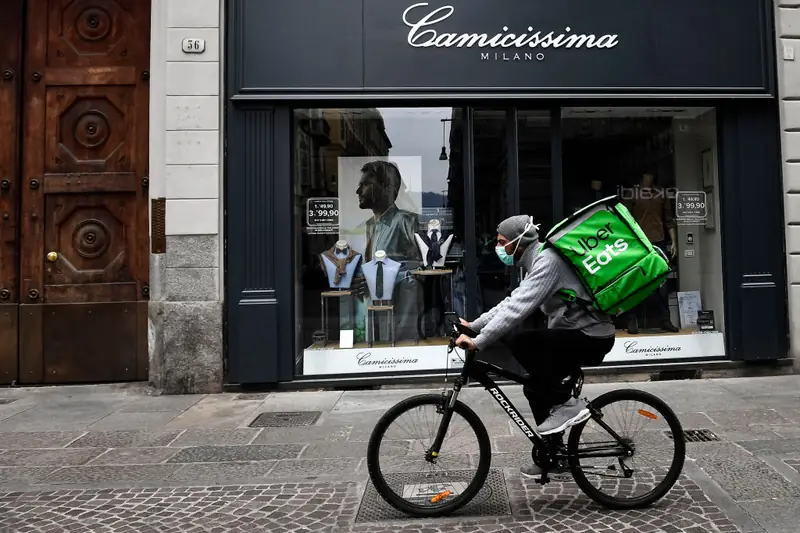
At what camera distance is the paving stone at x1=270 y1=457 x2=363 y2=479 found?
4.45 metres

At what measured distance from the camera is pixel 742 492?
154 inches

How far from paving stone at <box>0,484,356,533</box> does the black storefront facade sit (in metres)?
2.93

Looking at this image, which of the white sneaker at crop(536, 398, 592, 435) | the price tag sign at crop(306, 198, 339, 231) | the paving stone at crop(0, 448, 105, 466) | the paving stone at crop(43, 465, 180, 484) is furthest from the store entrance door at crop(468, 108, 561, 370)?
the paving stone at crop(0, 448, 105, 466)

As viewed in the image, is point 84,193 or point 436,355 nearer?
point 436,355

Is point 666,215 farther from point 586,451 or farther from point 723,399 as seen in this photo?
point 586,451

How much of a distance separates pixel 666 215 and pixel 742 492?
4.86 m

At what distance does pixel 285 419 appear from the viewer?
237 inches

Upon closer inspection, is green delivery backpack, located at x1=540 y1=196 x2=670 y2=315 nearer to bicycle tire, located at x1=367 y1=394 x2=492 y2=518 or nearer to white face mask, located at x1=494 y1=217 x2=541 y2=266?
white face mask, located at x1=494 y1=217 x2=541 y2=266

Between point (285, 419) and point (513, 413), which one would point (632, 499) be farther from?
point (285, 419)

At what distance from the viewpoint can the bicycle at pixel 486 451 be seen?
3572 mm

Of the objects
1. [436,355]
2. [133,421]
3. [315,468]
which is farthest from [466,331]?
[133,421]

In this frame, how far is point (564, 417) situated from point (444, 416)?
709 mm

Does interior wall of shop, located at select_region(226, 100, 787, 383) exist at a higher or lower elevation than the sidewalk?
higher

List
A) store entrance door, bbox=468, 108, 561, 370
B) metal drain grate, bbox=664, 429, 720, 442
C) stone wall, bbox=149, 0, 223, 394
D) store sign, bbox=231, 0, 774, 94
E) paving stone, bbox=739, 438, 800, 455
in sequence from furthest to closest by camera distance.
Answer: store entrance door, bbox=468, 108, 561, 370
store sign, bbox=231, 0, 774, 94
stone wall, bbox=149, 0, 223, 394
metal drain grate, bbox=664, 429, 720, 442
paving stone, bbox=739, 438, 800, 455
